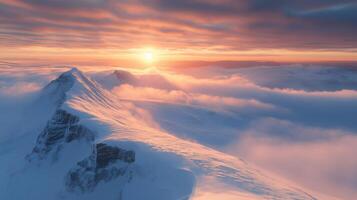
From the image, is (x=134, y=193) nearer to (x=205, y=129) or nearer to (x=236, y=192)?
(x=236, y=192)

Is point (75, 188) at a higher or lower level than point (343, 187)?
lower

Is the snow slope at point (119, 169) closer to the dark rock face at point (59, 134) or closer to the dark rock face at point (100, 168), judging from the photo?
the dark rock face at point (59, 134)

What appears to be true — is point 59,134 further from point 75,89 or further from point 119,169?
point 75,89

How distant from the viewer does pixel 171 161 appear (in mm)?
50312

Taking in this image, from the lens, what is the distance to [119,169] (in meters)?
60.0

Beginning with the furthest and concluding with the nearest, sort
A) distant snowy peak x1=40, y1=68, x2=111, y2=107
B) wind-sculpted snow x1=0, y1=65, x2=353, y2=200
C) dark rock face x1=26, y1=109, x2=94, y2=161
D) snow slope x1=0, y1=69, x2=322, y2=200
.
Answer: distant snowy peak x1=40, y1=68, x2=111, y2=107 < dark rock face x1=26, y1=109, x2=94, y2=161 < snow slope x1=0, y1=69, x2=322, y2=200 < wind-sculpted snow x1=0, y1=65, x2=353, y2=200

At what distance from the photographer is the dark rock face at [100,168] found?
188ft

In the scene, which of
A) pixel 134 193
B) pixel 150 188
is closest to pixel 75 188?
pixel 134 193

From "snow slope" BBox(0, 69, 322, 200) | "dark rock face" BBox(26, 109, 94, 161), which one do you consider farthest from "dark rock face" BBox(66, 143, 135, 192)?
"dark rock face" BBox(26, 109, 94, 161)

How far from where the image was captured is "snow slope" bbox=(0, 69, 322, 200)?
4425 cm

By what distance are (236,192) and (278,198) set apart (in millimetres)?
8319

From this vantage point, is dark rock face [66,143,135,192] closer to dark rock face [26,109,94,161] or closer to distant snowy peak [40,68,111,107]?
dark rock face [26,109,94,161]

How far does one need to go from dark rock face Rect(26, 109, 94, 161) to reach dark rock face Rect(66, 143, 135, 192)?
463 inches

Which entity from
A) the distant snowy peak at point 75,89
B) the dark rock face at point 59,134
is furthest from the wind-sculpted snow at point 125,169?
the distant snowy peak at point 75,89
